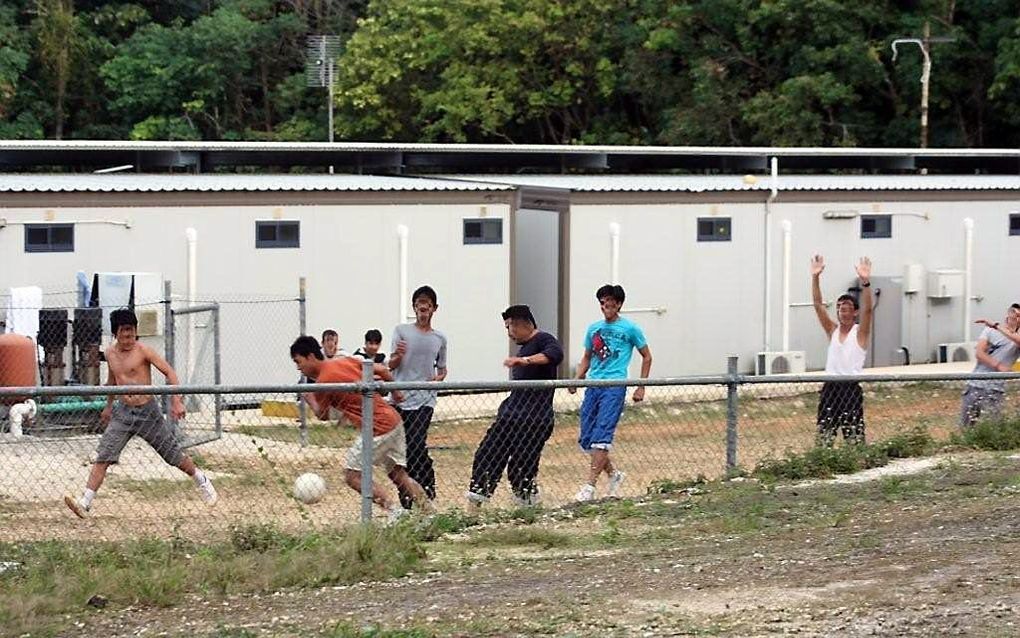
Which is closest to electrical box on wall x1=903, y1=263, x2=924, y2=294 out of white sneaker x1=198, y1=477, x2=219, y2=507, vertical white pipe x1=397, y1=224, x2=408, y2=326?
vertical white pipe x1=397, y1=224, x2=408, y2=326

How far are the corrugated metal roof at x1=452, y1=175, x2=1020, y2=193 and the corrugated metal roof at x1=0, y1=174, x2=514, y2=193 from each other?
149cm

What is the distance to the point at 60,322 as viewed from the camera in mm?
18000

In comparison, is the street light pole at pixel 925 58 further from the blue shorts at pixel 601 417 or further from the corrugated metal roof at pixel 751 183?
the blue shorts at pixel 601 417

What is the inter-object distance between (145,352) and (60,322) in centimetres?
583

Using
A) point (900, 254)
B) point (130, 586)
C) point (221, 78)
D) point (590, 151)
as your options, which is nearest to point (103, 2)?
point (221, 78)

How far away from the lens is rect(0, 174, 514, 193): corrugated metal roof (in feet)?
63.6

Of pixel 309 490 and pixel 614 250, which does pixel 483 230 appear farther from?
pixel 309 490

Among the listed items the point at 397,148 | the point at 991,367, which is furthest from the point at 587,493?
the point at 397,148

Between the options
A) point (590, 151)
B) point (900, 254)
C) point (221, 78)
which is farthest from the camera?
point (221, 78)

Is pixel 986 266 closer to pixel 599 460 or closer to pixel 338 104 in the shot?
pixel 599 460

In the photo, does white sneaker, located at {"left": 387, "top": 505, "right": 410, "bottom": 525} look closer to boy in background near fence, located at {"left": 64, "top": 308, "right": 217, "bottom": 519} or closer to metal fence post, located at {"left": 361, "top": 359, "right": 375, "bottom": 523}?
metal fence post, located at {"left": 361, "top": 359, "right": 375, "bottom": 523}

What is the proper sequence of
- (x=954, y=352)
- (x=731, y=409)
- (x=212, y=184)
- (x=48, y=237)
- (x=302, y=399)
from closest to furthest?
(x=731, y=409) < (x=302, y=399) < (x=48, y=237) < (x=212, y=184) < (x=954, y=352)

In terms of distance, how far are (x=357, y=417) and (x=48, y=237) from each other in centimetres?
835

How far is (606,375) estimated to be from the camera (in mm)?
12906
